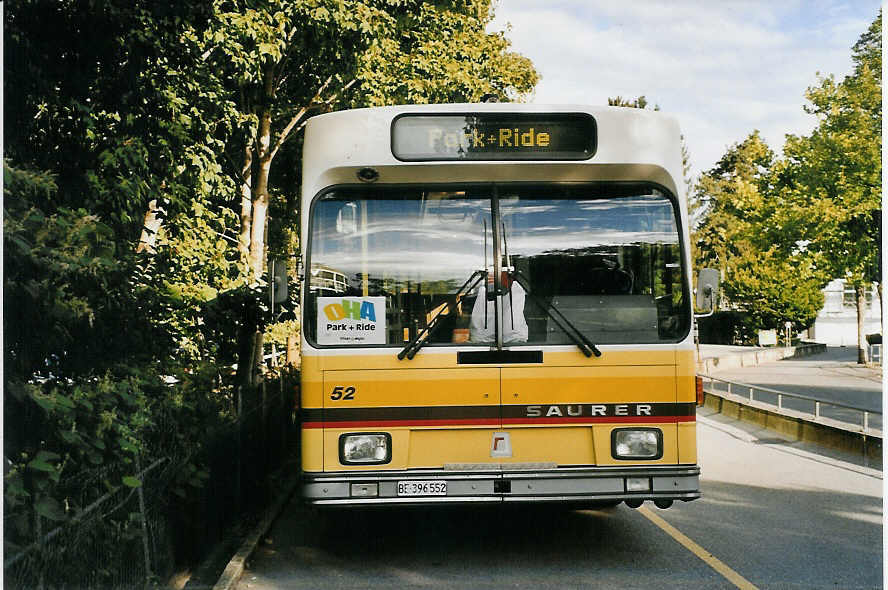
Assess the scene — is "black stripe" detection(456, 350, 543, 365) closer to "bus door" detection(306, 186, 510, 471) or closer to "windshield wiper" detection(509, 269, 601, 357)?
"bus door" detection(306, 186, 510, 471)

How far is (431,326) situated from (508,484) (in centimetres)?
122

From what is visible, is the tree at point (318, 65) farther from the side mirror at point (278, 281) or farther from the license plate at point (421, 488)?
the license plate at point (421, 488)

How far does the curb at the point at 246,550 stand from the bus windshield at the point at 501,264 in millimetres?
1716

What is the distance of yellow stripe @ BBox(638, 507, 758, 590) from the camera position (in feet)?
22.2

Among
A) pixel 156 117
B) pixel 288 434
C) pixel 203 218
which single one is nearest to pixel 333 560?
pixel 156 117

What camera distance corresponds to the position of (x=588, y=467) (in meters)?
6.80

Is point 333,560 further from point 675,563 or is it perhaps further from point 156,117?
point 156,117

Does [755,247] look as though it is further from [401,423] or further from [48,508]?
[48,508]

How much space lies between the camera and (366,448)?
680 centimetres

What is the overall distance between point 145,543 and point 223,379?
4936 mm

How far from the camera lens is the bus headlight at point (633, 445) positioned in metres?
6.82

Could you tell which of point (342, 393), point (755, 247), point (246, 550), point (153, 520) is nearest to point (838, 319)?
point (755, 247)

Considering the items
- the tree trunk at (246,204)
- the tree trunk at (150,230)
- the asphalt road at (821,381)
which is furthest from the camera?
the asphalt road at (821,381)

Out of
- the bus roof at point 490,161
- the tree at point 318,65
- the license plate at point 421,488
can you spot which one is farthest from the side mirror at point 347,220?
the tree at point 318,65
